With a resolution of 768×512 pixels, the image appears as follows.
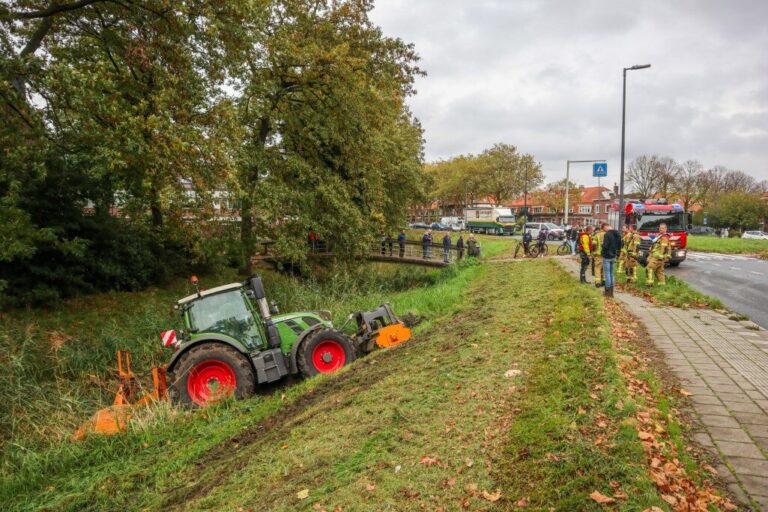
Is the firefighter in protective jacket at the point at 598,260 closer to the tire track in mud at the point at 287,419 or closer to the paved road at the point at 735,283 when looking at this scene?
the paved road at the point at 735,283

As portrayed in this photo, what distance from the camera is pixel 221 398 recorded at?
748cm

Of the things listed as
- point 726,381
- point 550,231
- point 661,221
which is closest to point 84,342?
point 726,381

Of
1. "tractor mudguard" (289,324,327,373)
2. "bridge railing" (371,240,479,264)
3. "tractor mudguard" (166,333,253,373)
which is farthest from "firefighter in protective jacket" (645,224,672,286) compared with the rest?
"bridge railing" (371,240,479,264)

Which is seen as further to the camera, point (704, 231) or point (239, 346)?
point (704, 231)

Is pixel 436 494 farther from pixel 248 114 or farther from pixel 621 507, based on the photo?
pixel 248 114

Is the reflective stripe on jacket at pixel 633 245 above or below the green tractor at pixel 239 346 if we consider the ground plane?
above

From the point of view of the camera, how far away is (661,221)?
65.7 ft

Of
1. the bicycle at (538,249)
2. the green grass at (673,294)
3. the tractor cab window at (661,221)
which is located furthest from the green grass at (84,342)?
the tractor cab window at (661,221)

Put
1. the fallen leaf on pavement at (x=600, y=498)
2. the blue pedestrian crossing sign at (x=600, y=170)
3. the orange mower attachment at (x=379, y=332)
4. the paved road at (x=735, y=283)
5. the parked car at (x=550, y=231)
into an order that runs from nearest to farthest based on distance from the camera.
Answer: the fallen leaf on pavement at (x=600, y=498)
the orange mower attachment at (x=379, y=332)
the paved road at (x=735, y=283)
the blue pedestrian crossing sign at (x=600, y=170)
the parked car at (x=550, y=231)

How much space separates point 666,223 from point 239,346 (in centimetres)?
1925

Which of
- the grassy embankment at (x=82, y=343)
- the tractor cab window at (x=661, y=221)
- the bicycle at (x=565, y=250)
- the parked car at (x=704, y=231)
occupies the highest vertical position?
the tractor cab window at (x=661, y=221)

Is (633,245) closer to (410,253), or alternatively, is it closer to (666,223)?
(666,223)

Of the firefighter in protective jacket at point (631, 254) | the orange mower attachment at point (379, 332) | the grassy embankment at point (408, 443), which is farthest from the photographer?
the firefighter in protective jacket at point (631, 254)

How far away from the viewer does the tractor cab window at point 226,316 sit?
7.98 m
